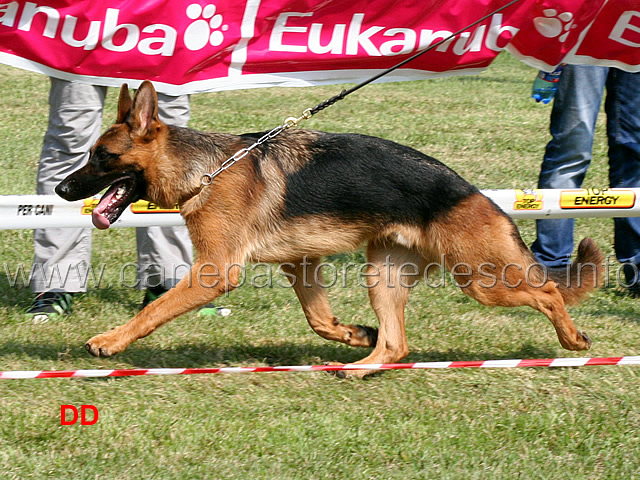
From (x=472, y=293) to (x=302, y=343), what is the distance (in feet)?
4.05

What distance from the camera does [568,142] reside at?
19.0 feet

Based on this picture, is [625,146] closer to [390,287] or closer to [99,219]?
[390,287]

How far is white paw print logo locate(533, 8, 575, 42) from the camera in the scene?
17.6 ft

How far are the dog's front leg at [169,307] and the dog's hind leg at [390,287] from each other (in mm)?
896

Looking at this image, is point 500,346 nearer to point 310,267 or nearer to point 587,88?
point 310,267

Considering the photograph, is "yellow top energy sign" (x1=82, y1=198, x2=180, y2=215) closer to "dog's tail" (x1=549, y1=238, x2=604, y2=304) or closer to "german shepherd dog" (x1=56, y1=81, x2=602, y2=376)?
"german shepherd dog" (x1=56, y1=81, x2=602, y2=376)

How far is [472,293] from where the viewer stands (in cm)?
438

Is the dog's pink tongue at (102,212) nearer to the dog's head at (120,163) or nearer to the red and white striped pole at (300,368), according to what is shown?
the dog's head at (120,163)

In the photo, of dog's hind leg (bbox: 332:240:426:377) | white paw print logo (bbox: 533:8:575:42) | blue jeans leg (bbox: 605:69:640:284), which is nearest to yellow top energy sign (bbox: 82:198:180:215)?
dog's hind leg (bbox: 332:240:426:377)

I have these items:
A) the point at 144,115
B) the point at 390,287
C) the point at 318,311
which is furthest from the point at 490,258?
the point at 144,115

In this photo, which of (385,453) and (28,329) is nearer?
(385,453)

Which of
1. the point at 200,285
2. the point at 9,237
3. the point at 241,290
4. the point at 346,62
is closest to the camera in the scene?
the point at 200,285

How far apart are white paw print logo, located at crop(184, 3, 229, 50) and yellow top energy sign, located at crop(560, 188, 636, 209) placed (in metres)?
2.45

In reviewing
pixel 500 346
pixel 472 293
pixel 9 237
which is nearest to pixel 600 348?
pixel 500 346
